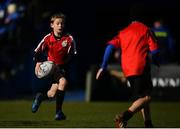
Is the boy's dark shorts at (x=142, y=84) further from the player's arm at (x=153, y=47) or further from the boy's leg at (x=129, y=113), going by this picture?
the player's arm at (x=153, y=47)

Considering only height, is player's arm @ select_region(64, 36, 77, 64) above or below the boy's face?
below

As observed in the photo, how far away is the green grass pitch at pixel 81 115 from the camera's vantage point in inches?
490

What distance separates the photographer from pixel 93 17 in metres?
26.8

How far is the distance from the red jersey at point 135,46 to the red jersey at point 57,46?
217 cm

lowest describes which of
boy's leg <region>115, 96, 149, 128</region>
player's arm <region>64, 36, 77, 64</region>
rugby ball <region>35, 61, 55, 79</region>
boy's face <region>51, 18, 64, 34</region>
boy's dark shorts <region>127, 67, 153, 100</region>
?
boy's leg <region>115, 96, 149, 128</region>

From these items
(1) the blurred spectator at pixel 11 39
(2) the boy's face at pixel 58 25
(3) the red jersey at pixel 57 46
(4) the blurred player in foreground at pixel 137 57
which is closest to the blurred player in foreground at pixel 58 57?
(3) the red jersey at pixel 57 46

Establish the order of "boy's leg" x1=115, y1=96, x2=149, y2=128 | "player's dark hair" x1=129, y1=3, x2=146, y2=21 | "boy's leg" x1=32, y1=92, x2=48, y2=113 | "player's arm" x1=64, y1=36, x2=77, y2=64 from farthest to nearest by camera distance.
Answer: "player's arm" x1=64, y1=36, x2=77, y2=64, "boy's leg" x1=32, y1=92, x2=48, y2=113, "player's dark hair" x1=129, y1=3, x2=146, y2=21, "boy's leg" x1=115, y1=96, x2=149, y2=128

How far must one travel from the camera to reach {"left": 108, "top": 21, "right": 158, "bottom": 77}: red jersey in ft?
36.7

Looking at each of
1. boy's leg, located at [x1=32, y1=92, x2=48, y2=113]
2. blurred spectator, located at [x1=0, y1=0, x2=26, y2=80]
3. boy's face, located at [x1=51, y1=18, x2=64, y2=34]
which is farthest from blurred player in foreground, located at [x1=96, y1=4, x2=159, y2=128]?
blurred spectator, located at [x1=0, y1=0, x2=26, y2=80]

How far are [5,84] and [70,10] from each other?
5.71m

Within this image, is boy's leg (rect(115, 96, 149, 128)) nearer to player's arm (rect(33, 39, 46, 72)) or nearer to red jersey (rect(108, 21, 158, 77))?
red jersey (rect(108, 21, 158, 77))

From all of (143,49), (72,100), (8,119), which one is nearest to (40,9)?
(72,100)

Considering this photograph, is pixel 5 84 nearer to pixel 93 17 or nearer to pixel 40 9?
pixel 40 9

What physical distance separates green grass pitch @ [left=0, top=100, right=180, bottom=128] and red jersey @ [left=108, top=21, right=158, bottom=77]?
53.3 inches
